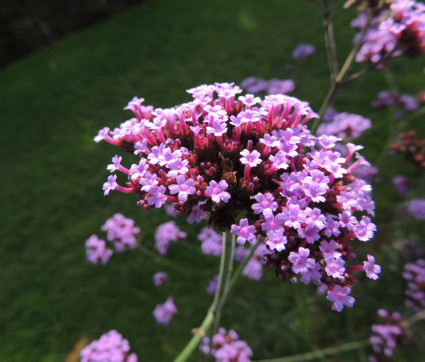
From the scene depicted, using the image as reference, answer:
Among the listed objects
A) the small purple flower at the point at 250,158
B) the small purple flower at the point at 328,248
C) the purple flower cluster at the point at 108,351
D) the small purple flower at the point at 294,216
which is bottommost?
the purple flower cluster at the point at 108,351

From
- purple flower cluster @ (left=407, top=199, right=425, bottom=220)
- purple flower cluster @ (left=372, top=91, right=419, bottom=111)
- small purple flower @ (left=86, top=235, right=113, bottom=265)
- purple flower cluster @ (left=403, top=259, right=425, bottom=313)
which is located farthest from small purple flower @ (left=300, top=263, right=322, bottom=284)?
purple flower cluster @ (left=372, top=91, right=419, bottom=111)

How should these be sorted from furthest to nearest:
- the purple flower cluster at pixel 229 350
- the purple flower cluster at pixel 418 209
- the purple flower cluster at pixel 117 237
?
the purple flower cluster at pixel 418 209 → the purple flower cluster at pixel 117 237 → the purple flower cluster at pixel 229 350

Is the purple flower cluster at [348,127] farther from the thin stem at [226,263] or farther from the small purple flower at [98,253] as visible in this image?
the small purple flower at [98,253]

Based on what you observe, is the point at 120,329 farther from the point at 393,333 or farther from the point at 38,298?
the point at 393,333

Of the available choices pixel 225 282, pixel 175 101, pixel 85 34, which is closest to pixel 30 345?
pixel 225 282

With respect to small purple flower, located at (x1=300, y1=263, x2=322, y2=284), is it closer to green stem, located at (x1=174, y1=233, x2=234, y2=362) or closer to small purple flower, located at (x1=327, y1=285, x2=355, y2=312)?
small purple flower, located at (x1=327, y1=285, x2=355, y2=312)

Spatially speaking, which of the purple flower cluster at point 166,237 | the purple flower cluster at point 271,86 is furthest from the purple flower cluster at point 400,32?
the purple flower cluster at point 166,237

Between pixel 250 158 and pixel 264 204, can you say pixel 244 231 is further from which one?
pixel 250 158
